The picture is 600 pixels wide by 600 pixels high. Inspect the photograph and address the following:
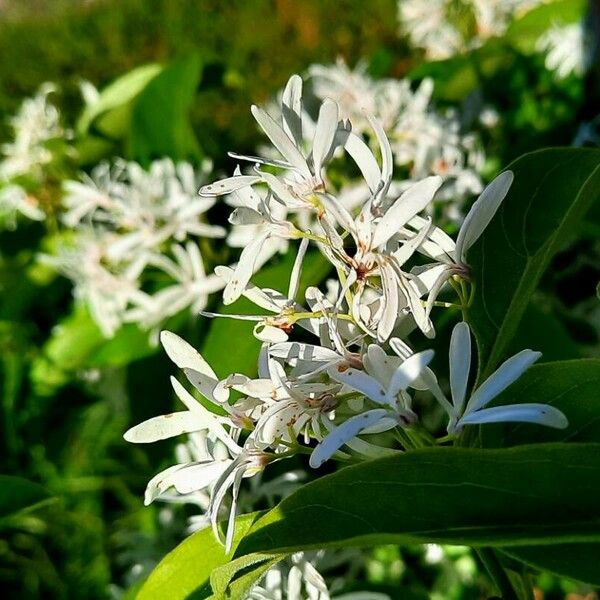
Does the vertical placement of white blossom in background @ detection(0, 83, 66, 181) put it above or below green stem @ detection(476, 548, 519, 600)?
above

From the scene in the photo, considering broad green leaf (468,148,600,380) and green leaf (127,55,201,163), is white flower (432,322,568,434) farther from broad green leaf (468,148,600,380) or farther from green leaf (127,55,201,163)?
green leaf (127,55,201,163)

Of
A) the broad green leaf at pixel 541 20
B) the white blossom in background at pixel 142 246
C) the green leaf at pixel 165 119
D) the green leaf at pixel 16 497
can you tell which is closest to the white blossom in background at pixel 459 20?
the broad green leaf at pixel 541 20

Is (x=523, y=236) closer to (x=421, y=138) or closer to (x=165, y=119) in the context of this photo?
(x=421, y=138)

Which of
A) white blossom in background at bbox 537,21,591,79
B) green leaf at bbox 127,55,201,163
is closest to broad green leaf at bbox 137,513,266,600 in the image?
green leaf at bbox 127,55,201,163

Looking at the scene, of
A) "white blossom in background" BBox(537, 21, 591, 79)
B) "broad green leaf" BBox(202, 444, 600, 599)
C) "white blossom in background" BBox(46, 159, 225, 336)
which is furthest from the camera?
"white blossom in background" BBox(537, 21, 591, 79)

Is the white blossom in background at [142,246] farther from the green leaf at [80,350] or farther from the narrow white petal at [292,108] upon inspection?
the narrow white petal at [292,108]

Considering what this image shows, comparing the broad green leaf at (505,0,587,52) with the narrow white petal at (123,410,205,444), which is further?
the broad green leaf at (505,0,587,52)
